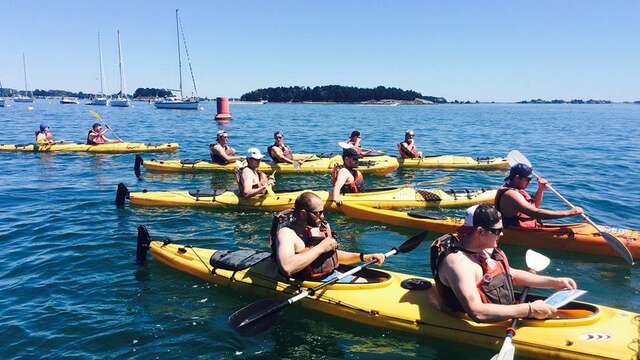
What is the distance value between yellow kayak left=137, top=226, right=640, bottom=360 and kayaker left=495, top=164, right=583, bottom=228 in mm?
2991

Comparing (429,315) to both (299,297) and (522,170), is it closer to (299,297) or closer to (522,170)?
(299,297)

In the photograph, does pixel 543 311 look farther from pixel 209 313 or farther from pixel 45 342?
pixel 45 342

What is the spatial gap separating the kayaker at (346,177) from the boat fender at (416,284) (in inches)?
193

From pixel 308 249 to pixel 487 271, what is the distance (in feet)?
7.02

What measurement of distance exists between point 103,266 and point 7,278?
4.59ft

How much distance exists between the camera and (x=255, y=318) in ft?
17.8

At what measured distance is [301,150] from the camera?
25125 millimetres

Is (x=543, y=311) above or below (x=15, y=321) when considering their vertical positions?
above

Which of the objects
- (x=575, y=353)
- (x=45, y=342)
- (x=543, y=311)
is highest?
(x=543, y=311)

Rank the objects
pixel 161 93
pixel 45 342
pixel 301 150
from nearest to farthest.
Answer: pixel 45 342 < pixel 301 150 < pixel 161 93

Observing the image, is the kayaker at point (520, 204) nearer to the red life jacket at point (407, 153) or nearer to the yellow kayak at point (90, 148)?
the red life jacket at point (407, 153)

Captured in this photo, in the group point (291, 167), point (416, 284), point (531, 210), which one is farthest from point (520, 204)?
point (291, 167)

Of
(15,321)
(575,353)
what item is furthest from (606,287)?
(15,321)

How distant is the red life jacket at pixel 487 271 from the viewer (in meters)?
4.84
